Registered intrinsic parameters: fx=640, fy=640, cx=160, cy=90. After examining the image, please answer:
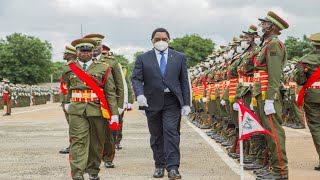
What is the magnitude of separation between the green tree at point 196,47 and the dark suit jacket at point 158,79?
92808 mm

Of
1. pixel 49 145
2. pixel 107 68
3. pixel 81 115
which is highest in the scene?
pixel 107 68

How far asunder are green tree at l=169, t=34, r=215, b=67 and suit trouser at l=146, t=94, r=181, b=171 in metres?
92.8

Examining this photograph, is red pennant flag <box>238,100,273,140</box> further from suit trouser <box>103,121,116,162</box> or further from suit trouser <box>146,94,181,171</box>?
suit trouser <box>103,121,116,162</box>

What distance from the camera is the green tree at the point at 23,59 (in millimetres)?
94500

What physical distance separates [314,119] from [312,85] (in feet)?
1.69

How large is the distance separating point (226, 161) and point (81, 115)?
3.22 m

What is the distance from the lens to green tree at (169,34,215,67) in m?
104

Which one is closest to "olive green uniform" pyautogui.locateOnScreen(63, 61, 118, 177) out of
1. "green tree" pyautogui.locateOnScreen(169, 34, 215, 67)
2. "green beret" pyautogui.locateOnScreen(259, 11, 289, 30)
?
"green beret" pyautogui.locateOnScreen(259, 11, 289, 30)

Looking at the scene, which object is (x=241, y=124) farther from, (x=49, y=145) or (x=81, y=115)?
(x=49, y=145)

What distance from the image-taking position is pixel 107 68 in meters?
8.53

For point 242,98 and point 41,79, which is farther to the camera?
point 41,79

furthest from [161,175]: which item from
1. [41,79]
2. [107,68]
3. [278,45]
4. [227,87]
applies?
[41,79]

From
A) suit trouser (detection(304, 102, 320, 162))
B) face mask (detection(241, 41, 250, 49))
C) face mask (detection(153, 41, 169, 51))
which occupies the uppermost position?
face mask (detection(241, 41, 250, 49))

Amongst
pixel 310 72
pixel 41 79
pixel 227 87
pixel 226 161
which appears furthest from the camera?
pixel 41 79
